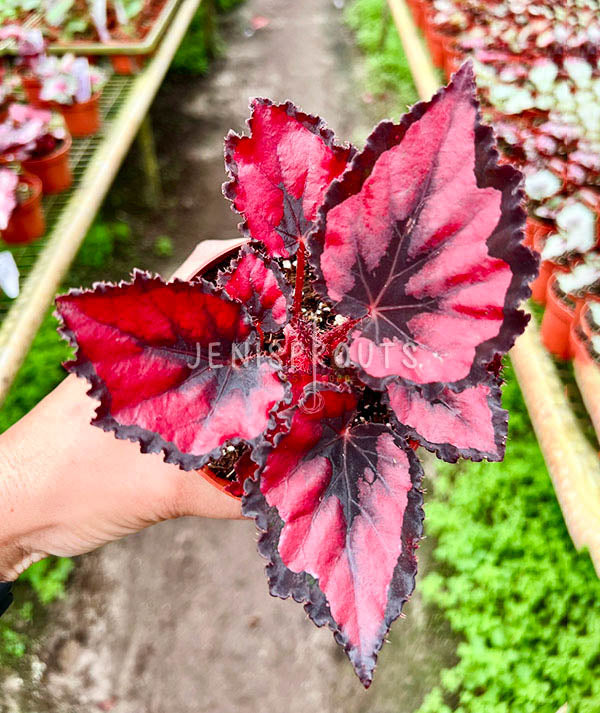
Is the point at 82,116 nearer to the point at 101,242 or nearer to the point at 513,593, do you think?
the point at 101,242

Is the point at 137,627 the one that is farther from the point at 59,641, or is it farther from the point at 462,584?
the point at 462,584

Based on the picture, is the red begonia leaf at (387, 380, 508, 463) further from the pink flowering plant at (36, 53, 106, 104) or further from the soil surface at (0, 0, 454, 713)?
the pink flowering plant at (36, 53, 106, 104)

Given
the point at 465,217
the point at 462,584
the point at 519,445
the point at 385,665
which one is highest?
the point at 465,217

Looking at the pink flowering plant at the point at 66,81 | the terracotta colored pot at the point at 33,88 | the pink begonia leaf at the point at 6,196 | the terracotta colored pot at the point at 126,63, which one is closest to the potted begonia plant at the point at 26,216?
the pink begonia leaf at the point at 6,196

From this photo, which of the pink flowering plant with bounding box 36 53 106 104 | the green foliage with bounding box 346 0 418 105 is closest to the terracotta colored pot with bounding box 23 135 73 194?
the pink flowering plant with bounding box 36 53 106 104

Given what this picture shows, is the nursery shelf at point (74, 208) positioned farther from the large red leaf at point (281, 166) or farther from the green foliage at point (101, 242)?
the large red leaf at point (281, 166)

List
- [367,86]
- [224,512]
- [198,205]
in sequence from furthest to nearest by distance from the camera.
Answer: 1. [367,86]
2. [198,205]
3. [224,512]

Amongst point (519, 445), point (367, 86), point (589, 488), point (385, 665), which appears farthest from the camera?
point (367, 86)

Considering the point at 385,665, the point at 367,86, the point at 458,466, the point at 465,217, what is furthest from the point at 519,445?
the point at 367,86
